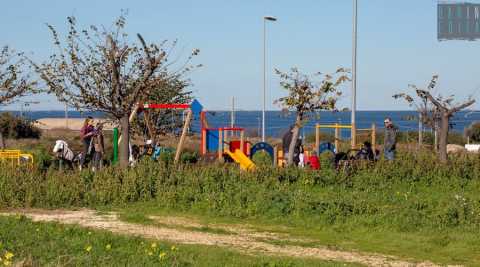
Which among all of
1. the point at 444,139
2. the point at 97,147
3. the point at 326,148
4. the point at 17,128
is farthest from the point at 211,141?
the point at 17,128

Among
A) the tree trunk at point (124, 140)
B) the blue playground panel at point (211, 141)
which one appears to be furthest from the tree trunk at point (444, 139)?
the blue playground panel at point (211, 141)

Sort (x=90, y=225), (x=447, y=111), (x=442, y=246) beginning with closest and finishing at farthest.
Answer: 1. (x=442, y=246)
2. (x=90, y=225)
3. (x=447, y=111)

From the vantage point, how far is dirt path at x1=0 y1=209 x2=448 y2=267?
1164 cm

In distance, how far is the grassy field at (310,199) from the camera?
13.6m

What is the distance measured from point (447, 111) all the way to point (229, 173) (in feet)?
24.4

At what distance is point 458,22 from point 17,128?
85.3ft

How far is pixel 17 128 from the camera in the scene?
52844mm

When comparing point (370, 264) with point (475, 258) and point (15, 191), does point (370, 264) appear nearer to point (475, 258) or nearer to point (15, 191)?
point (475, 258)

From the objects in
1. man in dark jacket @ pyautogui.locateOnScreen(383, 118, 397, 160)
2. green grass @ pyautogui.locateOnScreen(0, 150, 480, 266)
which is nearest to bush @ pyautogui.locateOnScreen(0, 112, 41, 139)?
man in dark jacket @ pyautogui.locateOnScreen(383, 118, 397, 160)

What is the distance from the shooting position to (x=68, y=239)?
11.1m

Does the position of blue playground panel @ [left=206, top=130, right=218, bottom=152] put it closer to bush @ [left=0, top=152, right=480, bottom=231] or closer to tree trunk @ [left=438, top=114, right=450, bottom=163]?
tree trunk @ [left=438, top=114, right=450, bottom=163]

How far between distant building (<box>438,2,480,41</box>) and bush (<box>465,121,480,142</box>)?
11759 millimetres

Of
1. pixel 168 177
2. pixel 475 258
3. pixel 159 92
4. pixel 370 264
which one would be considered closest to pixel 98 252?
pixel 370 264

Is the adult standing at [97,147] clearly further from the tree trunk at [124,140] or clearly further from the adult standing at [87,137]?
the tree trunk at [124,140]
